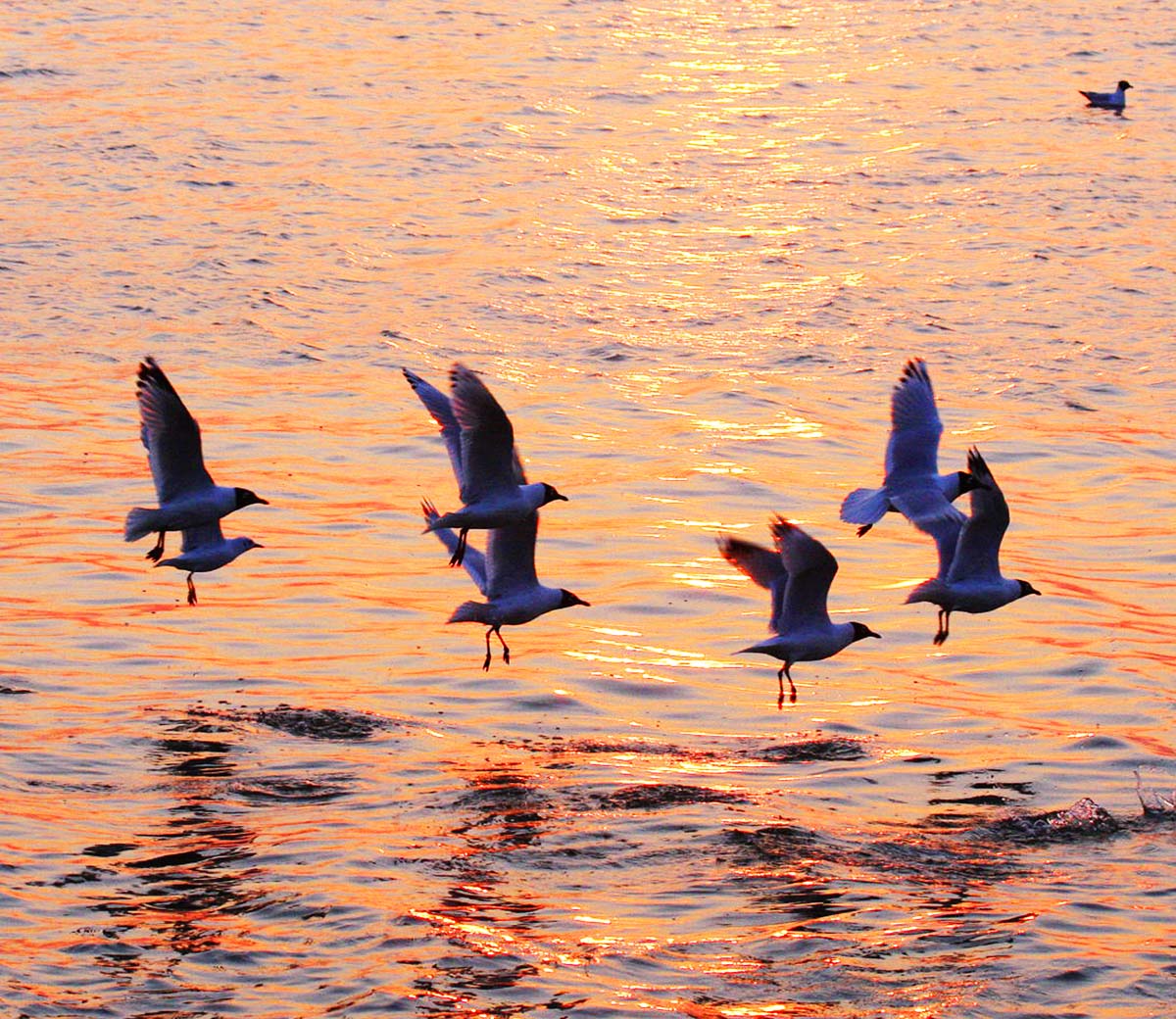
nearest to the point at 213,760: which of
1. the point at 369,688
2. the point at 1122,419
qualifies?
the point at 369,688

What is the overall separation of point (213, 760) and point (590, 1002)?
372cm

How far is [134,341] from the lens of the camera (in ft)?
71.2

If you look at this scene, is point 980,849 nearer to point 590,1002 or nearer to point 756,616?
point 590,1002

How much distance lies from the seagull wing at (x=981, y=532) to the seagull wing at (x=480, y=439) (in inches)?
112

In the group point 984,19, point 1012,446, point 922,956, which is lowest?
point 922,956

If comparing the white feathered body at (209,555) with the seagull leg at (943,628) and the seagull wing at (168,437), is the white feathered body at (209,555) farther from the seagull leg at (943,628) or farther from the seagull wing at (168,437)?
the seagull leg at (943,628)

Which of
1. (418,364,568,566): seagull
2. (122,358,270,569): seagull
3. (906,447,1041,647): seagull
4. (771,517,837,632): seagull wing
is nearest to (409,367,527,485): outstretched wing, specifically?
(418,364,568,566): seagull

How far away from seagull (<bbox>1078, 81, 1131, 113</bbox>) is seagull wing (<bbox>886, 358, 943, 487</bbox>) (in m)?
19.4

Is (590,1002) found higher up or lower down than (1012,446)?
lower down

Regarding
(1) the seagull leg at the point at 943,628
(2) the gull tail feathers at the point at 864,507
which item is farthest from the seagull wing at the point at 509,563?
(1) the seagull leg at the point at 943,628

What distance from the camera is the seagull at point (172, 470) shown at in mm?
13102

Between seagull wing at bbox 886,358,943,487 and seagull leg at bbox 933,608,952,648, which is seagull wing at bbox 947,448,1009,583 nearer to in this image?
seagull leg at bbox 933,608,952,648

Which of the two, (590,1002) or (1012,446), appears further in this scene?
(1012,446)

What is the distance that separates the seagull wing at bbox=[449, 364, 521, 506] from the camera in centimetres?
1295
